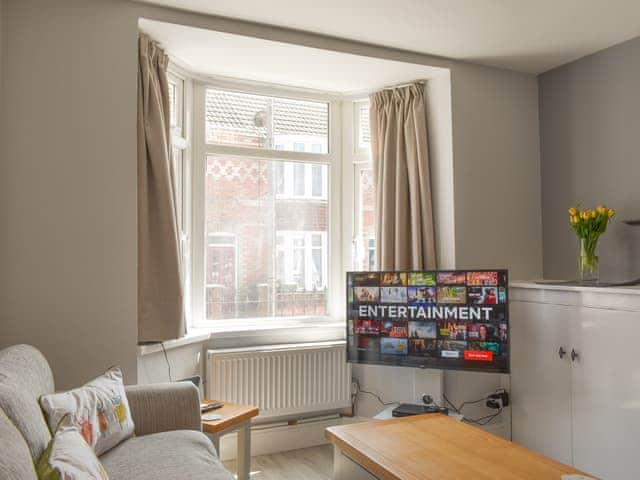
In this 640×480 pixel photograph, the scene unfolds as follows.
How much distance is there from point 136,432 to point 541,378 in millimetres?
2344

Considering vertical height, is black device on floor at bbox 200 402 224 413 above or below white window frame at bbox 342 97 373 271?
below

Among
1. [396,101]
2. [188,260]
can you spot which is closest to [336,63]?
[396,101]

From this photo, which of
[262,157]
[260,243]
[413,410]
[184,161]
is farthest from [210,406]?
[262,157]

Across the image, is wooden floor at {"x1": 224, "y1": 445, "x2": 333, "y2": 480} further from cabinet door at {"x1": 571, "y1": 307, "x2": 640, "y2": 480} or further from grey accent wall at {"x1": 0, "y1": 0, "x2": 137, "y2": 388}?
cabinet door at {"x1": 571, "y1": 307, "x2": 640, "y2": 480}

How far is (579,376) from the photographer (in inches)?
119

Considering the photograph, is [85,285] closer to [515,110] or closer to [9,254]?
[9,254]

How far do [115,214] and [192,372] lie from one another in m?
1.17

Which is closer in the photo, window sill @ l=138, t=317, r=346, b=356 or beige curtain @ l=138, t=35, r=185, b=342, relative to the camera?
beige curtain @ l=138, t=35, r=185, b=342

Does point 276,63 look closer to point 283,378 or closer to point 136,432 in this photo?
point 283,378

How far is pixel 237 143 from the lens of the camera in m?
3.71

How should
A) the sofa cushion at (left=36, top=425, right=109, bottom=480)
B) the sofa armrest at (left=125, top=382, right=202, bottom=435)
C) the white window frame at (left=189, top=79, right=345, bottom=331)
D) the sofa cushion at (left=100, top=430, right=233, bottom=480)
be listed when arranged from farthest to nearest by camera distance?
the white window frame at (left=189, top=79, right=345, bottom=331) < the sofa armrest at (left=125, top=382, right=202, bottom=435) < the sofa cushion at (left=100, top=430, right=233, bottom=480) < the sofa cushion at (left=36, top=425, right=109, bottom=480)

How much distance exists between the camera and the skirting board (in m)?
3.44

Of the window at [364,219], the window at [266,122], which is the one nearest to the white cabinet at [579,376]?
the window at [364,219]

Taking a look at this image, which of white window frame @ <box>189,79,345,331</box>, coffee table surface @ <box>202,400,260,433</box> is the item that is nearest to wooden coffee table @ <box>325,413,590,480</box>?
coffee table surface @ <box>202,400,260,433</box>
